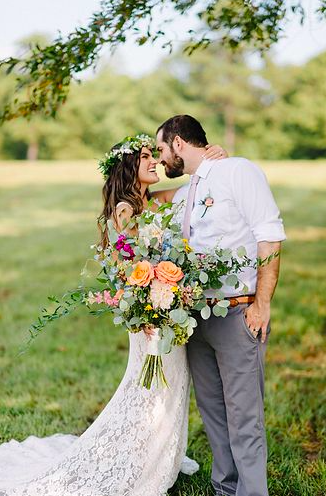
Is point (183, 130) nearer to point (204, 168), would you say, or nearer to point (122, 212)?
point (204, 168)

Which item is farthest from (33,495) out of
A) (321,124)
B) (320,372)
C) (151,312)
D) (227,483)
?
(321,124)

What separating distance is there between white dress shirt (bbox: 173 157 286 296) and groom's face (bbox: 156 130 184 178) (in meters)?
0.16

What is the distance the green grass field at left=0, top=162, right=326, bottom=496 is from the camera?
15.0ft

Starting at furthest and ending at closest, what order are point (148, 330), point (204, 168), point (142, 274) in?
point (204, 168)
point (148, 330)
point (142, 274)

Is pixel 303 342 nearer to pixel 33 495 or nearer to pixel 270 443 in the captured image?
pixel 270 443

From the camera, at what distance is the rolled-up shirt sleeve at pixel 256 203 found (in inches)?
→ 132

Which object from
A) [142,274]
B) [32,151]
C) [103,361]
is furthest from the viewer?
[32,151]

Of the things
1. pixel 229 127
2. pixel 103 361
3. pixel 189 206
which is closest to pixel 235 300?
pixel 189 206

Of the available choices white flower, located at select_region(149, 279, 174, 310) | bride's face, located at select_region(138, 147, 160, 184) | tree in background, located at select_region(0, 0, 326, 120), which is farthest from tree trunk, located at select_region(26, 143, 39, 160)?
white flower, located at select_region(149, 279, 174, 310)

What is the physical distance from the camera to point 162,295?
3033mm

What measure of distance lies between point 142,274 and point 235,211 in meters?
0.68

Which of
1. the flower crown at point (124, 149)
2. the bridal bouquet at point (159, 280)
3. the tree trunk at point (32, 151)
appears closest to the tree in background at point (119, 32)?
the flower crown at point (124, 149)

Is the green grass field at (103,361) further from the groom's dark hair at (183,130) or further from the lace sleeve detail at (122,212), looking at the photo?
the groom's dark hair at (183,130)

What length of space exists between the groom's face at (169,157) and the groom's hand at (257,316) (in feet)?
2.76
